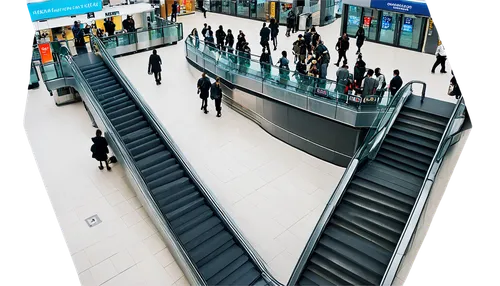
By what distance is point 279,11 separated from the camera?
2161 centimetres

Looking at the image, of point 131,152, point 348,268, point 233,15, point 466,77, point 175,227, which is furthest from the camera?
point 233,15

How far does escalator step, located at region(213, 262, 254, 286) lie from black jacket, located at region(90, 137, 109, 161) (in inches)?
205

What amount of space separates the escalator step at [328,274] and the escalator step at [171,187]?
11.8ft

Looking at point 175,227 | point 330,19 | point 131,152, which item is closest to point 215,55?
point 131,152

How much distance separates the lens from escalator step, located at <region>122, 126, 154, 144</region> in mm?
10602

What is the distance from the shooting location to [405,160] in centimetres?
909

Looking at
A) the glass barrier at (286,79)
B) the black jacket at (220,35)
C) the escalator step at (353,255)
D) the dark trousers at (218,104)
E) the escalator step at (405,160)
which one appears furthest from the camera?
the black jacket at (220,35)

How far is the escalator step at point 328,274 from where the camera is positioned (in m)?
7.34

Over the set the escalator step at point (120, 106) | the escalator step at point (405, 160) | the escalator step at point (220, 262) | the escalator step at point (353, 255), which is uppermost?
the escalator step at point (120, 106)

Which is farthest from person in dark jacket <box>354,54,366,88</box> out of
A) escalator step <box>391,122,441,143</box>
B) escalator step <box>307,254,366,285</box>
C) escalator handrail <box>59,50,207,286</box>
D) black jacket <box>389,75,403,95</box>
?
escalator handrail <box>59,50,207,286</box>

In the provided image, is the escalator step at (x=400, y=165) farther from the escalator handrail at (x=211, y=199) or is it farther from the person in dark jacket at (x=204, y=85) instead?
the person in dark jacket at (x=204, y=85)

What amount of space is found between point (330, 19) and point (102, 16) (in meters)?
11.8

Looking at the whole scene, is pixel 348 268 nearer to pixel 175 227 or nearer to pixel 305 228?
pixel 305 228

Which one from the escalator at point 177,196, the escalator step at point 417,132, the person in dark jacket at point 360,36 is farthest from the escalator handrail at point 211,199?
the person in dark jacket at point 360,36
